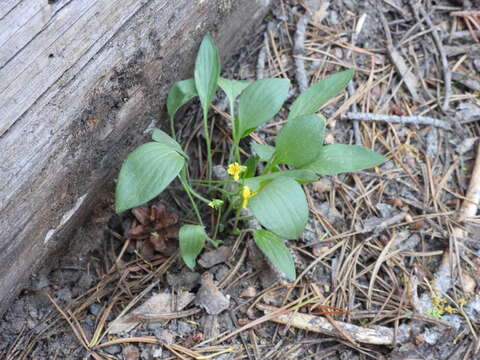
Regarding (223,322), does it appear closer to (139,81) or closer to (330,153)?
(330,153)

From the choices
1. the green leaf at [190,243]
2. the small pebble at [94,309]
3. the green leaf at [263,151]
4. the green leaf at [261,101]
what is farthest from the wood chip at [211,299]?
the green leaf at [261,101]

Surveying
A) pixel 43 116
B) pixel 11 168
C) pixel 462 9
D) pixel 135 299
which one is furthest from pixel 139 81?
pixel 462 9

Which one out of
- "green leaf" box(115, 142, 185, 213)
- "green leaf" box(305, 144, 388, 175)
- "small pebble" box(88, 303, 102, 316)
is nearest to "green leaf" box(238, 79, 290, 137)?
"green leaf" box(305, 144, 388, 175)

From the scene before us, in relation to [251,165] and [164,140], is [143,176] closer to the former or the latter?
[164,140]

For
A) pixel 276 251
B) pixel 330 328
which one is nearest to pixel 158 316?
pixel 276 251

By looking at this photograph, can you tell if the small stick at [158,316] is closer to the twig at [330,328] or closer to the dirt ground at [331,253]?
the dirt ground at [331,253]

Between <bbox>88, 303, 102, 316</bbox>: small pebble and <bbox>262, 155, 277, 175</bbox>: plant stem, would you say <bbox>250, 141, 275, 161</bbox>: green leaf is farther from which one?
<bbox>88, 303, 102, 316</bbox>: small pebble

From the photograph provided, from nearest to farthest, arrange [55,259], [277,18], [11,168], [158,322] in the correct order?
[11,168] < [158,322] < [55,259] < [277,18]
